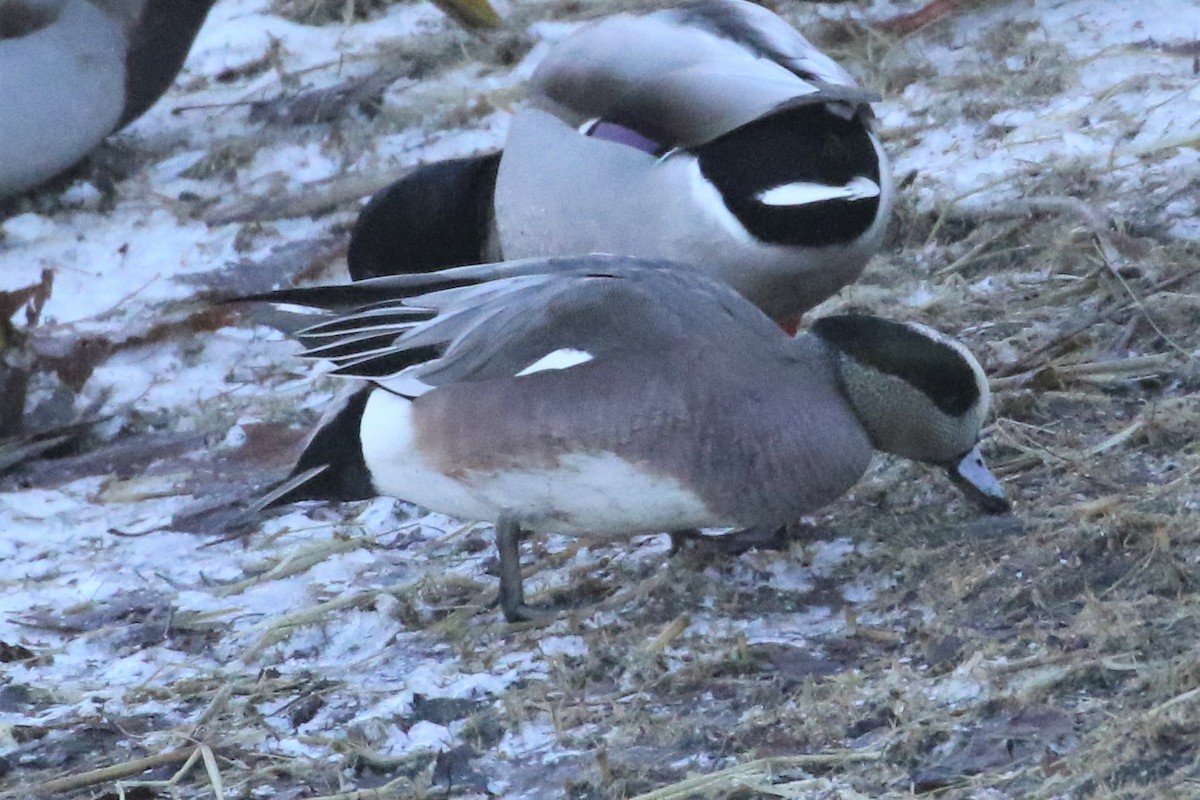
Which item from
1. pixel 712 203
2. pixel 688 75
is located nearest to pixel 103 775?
pixel 712 203

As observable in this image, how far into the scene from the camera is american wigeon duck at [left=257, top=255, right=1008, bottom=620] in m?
2.93

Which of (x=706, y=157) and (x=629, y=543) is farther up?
(x=706, y=157)

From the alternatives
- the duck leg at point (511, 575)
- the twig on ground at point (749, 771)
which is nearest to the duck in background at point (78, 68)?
the duck leg at point (511, 575)

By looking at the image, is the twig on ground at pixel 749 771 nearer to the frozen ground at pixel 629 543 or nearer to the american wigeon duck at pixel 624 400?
the frozen ground at pixel 629 543

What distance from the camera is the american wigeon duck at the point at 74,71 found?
18.0 ft

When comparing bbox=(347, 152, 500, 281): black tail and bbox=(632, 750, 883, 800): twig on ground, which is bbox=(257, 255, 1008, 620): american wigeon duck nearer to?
bbox=(632, 750, 883, 800): twig on ground

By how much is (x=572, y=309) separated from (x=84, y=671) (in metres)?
1.07

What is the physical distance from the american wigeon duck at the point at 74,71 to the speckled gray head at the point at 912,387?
3.17 m

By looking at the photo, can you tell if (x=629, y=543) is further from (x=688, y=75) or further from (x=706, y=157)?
(x=688, y=75)

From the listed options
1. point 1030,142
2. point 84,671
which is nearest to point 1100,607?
point 84,671

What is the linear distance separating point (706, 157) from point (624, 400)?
83 centimetres

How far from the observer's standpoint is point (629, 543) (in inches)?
137

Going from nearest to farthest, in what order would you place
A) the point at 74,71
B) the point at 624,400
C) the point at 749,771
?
the point at 749,771
the point at 624,400
the point at 74,71

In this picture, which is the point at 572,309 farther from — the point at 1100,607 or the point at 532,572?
the point at 1100,607
